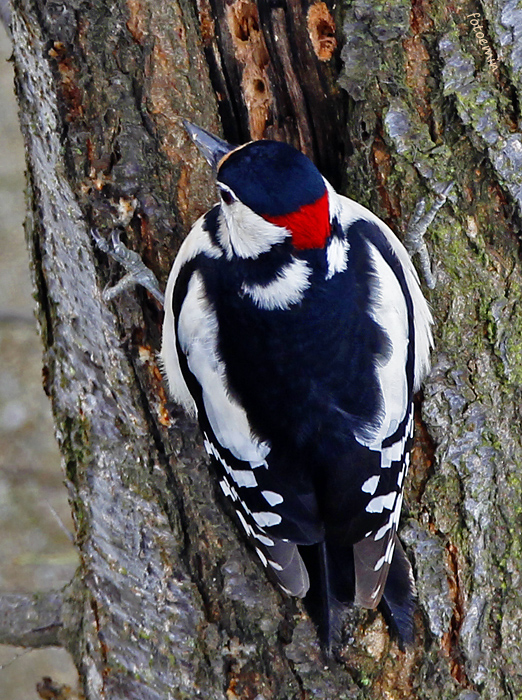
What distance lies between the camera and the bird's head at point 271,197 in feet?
5.41

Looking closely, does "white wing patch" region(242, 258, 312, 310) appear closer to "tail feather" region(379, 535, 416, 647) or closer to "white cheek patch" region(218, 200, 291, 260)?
"white cheek patch" region(218, 200, 291, 260)

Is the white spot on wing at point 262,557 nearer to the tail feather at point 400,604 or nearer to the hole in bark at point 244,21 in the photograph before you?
the tail feather at point 400,604

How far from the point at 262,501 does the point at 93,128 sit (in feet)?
3.11

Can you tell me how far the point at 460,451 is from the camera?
74.6 inches

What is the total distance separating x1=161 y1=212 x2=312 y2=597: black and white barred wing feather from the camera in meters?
1.81

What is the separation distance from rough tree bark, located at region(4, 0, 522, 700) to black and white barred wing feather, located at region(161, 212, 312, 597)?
0.07m

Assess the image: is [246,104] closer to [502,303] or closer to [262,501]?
[502,303]

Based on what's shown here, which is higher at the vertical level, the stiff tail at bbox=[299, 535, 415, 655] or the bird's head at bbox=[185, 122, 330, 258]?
the bird's head at bbox=[185, 122, 330, 258]

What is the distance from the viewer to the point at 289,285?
179 cm

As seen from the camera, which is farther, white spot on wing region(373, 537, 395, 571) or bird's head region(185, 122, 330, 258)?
white spot on wing region(373, 537, 395, 571)

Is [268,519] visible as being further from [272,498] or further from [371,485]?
[371,485]

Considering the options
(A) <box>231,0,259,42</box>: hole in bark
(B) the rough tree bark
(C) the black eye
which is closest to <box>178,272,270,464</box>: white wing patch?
(B) the rough tree bark

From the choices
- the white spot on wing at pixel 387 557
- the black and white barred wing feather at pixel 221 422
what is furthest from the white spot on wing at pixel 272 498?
the white spot on wing at pixel 387 557

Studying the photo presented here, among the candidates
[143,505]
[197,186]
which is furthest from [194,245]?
[143,505]
